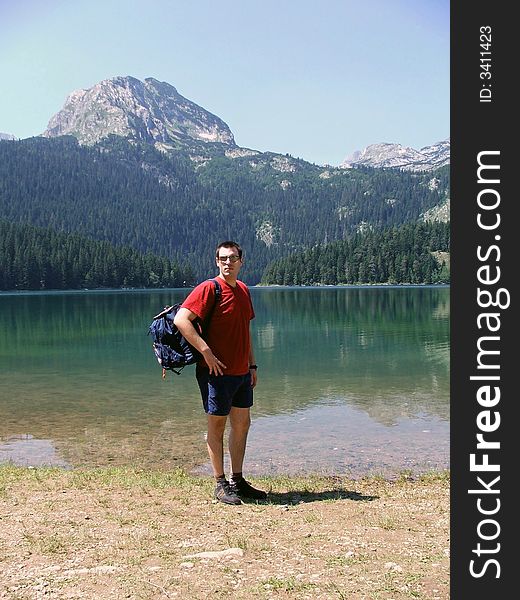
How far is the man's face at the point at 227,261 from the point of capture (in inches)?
333

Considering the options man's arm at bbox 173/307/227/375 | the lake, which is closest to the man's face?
man's arm at bbox 173/307/227/375

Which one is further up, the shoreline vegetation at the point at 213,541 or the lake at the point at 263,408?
the shoreline vegetation at the point at 213,541

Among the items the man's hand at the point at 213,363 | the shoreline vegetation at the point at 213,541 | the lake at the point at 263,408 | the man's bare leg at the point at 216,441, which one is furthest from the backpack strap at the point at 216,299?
the lake at the point at 263,408

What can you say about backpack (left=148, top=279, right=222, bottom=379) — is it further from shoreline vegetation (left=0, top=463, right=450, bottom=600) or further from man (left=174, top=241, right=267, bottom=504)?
shoreline vegetation (left=0, top=463, right=450, bottom=600)

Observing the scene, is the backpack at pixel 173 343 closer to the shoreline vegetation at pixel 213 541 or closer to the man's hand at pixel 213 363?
the man's hand at pixel 213 363

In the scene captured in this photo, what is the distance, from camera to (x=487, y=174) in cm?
422

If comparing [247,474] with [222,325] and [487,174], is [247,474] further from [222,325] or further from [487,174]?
[487,174]

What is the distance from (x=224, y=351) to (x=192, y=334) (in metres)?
0.62

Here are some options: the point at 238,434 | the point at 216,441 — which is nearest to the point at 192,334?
the point at 216,441

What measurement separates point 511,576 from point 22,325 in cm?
5961

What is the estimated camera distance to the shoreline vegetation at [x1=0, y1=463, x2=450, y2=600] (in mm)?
5453

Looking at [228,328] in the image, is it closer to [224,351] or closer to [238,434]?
[224,351]

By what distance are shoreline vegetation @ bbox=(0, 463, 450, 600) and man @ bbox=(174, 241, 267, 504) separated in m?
0.78

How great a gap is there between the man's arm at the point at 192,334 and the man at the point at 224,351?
0.5 inches
